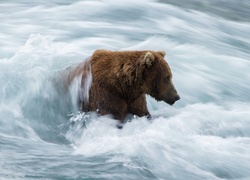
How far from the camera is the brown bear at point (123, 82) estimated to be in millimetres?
6445

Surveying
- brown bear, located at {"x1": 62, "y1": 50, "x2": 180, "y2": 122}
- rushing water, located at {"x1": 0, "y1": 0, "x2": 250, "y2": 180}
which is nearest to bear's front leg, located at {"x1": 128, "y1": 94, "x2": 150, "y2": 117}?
brown bear, located at {"x1": 62, "y1": 50, "x2": 180, "y2": 122}

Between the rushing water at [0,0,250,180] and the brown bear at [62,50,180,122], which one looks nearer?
the rushing water at [0,0,250,180]

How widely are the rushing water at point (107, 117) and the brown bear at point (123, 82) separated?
155mm

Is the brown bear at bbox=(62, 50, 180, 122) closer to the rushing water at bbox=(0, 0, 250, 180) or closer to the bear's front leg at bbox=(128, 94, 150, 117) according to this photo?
the bear's front leg at bbox=(128, 94, 150, 117)

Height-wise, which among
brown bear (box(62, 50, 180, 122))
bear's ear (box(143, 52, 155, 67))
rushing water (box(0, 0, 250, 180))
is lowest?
rushing water (box(0, 0, 250, 180))

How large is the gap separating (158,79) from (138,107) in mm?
399

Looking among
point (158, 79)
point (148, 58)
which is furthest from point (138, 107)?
point (148, 58)

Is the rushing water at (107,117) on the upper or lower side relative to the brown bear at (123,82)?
lower

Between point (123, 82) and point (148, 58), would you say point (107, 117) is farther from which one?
point (148, 58)

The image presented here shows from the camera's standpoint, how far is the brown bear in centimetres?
645

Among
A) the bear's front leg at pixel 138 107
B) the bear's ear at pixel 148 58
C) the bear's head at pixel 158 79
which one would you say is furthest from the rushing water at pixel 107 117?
the bear's ear at pixel 148 58

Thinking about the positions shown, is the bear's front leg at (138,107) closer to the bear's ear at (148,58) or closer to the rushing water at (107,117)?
the rushing water at (107,117)

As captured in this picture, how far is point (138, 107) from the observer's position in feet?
22.0

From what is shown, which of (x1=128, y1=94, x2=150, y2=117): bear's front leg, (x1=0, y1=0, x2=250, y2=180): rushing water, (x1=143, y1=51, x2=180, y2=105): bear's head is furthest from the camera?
(x1=128, y1=94, x2=150, y2=117): bear's front leg
